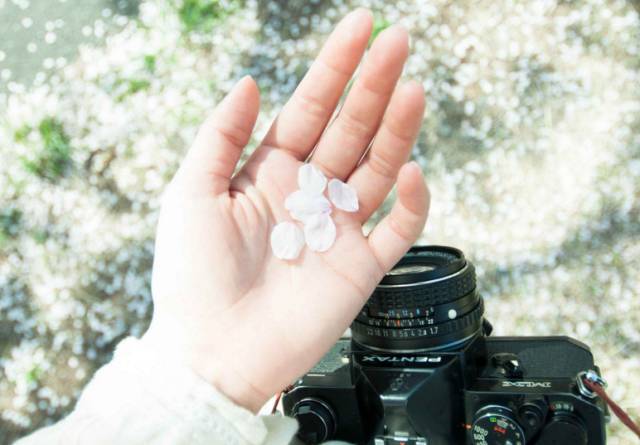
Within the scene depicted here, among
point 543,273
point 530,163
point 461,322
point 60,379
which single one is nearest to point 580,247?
point 543,273

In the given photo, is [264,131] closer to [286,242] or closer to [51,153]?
[51,153]

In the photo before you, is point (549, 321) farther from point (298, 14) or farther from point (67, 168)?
point (67, 168)

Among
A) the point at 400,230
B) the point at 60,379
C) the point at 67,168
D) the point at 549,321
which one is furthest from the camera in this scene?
the point at 67,168

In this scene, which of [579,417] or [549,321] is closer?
[579,417]

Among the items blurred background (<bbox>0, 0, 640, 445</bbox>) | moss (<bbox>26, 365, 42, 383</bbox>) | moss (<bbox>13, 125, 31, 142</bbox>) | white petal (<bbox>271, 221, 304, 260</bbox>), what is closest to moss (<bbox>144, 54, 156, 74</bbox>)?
blurred background (<bbox>0, 0, 640, 445</bbox>)

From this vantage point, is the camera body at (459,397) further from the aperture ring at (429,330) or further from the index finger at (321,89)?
the index finger at (321,89)

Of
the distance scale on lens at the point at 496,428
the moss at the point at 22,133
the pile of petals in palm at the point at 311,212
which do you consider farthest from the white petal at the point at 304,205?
the moss at the point at 22,133

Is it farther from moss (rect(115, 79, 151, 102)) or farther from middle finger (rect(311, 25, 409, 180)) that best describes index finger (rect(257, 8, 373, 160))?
moss (rect(115, 79, 151, 102))
